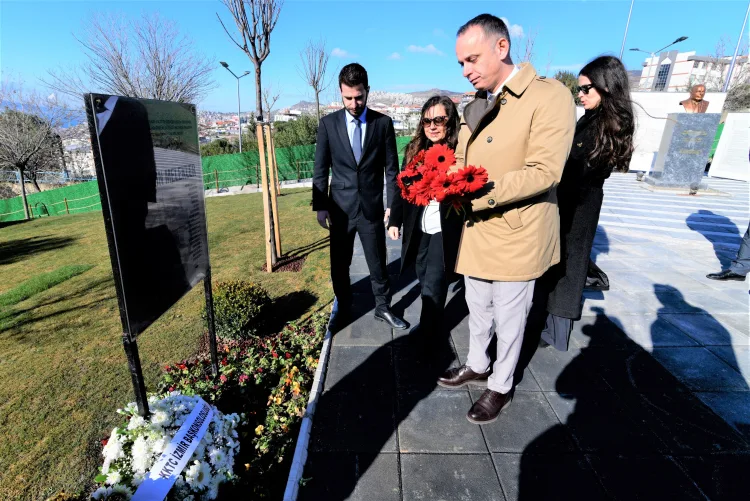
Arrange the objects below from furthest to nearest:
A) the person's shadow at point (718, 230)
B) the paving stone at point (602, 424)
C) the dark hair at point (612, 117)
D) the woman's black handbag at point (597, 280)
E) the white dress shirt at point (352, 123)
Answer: the person's shadow at point (718, 230) < the woman's black handbag at point (597, 280) < the white dress shirt at point (352, 123) < the dark hair at point (612, 117) < the paving stone at point (602, 424)

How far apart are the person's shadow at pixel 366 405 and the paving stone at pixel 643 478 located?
103 cm

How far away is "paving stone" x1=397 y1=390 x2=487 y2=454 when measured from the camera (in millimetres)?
2150

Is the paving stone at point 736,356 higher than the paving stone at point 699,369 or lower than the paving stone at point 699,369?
higher

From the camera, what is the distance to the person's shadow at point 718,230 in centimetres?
575

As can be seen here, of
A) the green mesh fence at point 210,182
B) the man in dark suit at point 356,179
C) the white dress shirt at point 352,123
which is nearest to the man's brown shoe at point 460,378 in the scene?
the man in dark suit at point 356,179

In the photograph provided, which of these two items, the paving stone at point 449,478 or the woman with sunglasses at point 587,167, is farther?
the woman with sunglasses at point 587,167

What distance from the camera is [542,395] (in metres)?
2.56

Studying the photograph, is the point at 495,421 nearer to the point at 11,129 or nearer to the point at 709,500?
the point at 709,500

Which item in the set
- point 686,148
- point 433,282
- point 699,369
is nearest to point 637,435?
point 699,369

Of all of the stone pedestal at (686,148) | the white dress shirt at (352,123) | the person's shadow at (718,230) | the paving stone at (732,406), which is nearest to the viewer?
the paving stone at (732,406)

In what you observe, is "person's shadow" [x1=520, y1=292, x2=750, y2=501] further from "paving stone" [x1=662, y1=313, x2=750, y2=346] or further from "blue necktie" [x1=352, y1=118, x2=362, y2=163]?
"blue necktie" [x1=352, y1=118, x2=362, y2=163]

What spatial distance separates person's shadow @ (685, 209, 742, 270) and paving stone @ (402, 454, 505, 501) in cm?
524

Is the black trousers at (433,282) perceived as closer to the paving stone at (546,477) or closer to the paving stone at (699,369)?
the paving stone at (546,477)

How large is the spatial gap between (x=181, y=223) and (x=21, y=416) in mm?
2159
